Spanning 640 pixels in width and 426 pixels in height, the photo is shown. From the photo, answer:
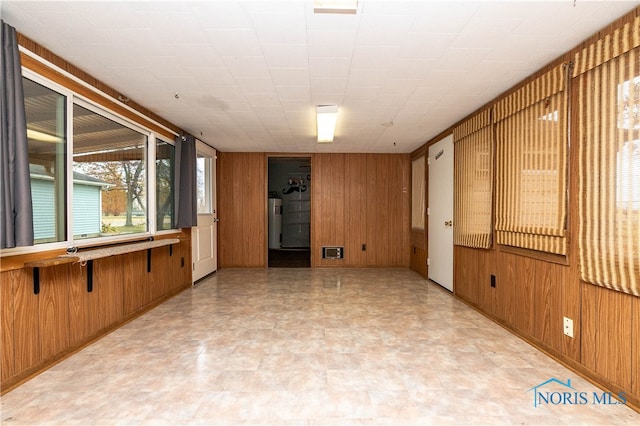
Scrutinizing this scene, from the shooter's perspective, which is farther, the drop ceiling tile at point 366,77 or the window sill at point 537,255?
the drop ceiling tile at point 366,77

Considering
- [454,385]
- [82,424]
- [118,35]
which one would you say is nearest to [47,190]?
[118,35]

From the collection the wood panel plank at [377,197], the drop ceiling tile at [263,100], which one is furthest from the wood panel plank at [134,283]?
A: the wood panel plank at [377,197]

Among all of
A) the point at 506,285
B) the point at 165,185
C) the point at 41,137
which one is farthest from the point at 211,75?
the point at 506,285

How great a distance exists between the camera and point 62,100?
99.4 inches

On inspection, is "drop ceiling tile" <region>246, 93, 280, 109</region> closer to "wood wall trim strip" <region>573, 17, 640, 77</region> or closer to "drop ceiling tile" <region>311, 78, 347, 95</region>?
"drop ceiling tile" <region>311, 78, 347, 95</region>

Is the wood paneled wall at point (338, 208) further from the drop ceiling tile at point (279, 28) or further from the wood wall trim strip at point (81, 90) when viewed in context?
the drop ceiling tile at point (279, 28)

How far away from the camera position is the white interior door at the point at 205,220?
5200 millimetres

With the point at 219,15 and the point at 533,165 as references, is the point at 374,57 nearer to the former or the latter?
the point at 219,15

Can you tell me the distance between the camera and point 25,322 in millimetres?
2123

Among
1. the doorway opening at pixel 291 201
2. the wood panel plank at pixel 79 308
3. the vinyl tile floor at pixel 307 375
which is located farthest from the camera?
the doorway opening at pixel 291 201

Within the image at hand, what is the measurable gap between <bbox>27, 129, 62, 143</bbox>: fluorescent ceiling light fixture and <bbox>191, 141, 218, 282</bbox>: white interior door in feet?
8.81

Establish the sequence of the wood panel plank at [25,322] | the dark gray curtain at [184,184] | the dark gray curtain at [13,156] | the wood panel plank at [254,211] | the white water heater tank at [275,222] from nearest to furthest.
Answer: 1. the dark gray curtain at [13,156]
2. the wood panel plank at [25,322]
3. the dark gray curtain at [184,184]
4. the wood panel plank at [254,211]
5. the white water heater tank at [275,222]

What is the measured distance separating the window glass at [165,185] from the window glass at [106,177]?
29cm

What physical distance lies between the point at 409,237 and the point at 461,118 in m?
2.97
